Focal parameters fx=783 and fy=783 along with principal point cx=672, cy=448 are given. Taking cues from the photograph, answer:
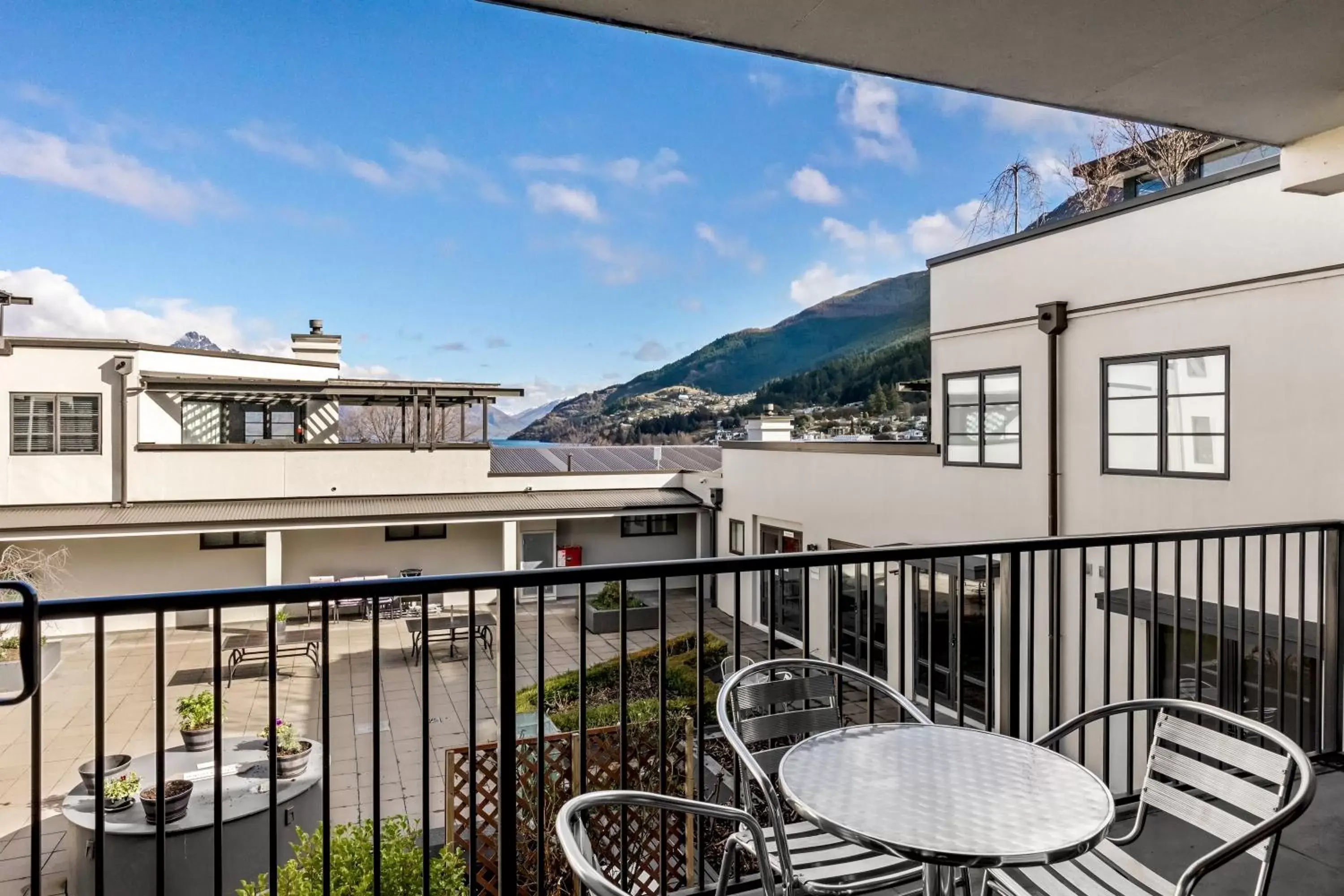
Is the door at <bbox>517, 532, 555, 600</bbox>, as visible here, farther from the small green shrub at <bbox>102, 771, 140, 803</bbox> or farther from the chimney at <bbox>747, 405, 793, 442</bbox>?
the small green shrub at <bbox>102, 771, 140, 803</bbox>

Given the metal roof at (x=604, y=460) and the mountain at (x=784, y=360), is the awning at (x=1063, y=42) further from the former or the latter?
the mountain at (x=784, y=360)

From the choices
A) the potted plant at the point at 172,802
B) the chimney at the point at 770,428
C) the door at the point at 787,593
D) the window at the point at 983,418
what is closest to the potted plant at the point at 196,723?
the potted plant at the point at 172,802

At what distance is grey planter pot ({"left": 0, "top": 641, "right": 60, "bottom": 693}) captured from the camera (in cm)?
912

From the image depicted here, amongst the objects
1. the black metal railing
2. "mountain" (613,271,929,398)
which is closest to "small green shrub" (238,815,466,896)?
the black metal railing

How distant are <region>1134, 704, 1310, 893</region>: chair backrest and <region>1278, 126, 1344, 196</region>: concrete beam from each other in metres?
2.28

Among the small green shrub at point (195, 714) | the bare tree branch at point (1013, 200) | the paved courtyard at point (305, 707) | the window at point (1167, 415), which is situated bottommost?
the paved courtyard at point (305, 707)

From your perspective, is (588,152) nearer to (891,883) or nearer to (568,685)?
(568,685)

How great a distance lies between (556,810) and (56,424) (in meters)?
13.0

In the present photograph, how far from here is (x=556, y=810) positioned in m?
4.22

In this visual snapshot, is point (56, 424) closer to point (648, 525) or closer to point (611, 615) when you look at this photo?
point (611, 615)

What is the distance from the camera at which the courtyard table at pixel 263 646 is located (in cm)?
1086

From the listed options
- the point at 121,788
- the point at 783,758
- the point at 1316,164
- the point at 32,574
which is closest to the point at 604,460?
the point at 32,574

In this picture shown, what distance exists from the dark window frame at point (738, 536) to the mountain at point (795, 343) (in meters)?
20.3

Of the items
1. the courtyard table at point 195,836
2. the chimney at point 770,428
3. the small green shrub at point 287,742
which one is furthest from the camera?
the chimney at point 770,428
